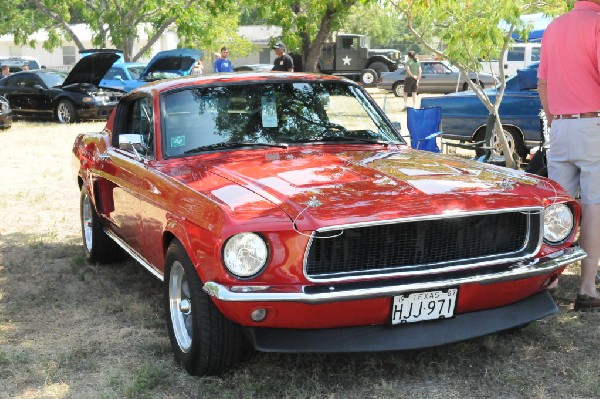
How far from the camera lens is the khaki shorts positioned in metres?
4.93

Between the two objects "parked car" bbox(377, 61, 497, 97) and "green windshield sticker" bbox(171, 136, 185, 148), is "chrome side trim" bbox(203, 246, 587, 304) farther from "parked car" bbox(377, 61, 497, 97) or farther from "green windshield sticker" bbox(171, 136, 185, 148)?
"parked car" bbox(377, 61, 497, 97)

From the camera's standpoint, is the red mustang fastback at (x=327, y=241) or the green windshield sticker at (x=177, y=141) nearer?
the red mustang fastback at (x=327, y=241)

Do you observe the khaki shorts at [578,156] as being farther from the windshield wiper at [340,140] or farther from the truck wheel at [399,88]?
the truck wheel at [399,88]

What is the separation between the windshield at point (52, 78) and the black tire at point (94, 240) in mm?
15073

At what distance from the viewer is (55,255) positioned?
274 inches

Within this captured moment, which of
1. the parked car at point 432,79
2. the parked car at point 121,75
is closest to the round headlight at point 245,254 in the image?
the parked car at point 121,75

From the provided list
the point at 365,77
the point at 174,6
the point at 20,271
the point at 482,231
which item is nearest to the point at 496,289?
the point at 482,231

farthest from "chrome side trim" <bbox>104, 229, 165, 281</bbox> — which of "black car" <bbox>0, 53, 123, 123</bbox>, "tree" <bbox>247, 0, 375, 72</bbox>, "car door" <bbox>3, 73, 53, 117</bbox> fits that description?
"car door" <bbox>3, 73, 53, 117</bbox>

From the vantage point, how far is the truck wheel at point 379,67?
3591 cm

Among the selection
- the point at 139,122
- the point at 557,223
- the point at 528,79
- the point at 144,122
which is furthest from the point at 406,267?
the point at 528,79

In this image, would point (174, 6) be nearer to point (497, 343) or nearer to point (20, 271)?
point (20, 271)

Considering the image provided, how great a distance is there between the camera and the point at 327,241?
142 inches

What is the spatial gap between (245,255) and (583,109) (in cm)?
255

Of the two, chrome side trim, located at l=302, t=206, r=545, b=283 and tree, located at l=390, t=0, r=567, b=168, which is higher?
tree, located at l=390, t=0, r=567, b=168
